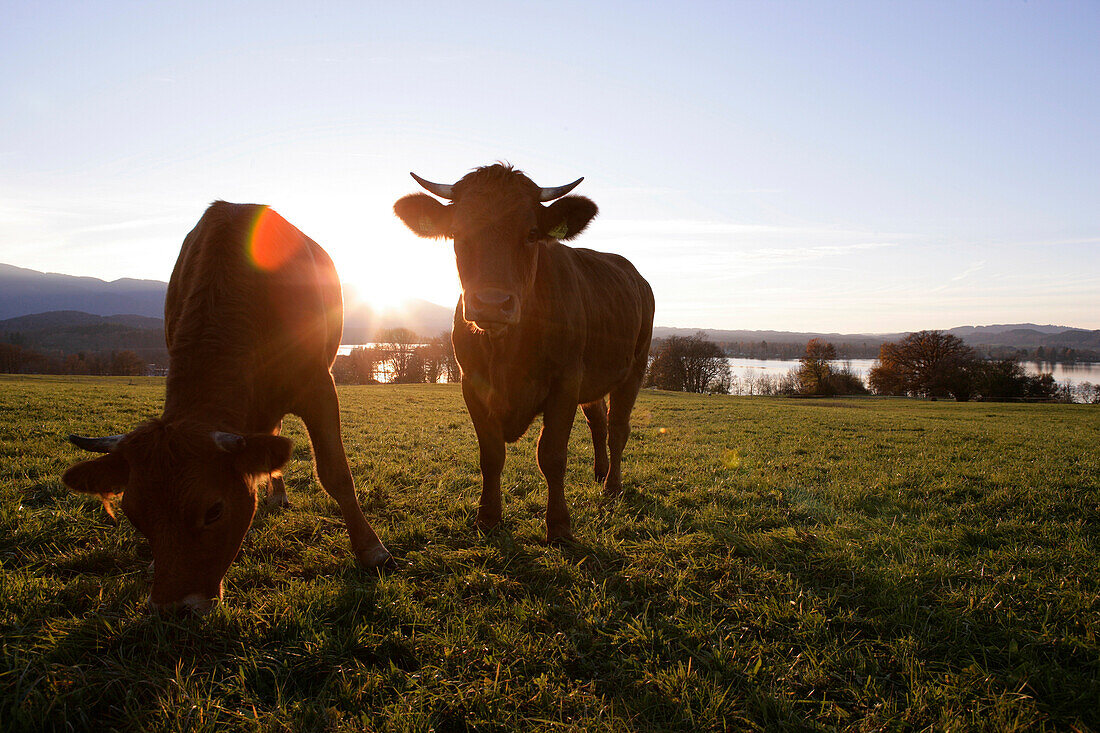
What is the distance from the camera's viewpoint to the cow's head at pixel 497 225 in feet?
11.8

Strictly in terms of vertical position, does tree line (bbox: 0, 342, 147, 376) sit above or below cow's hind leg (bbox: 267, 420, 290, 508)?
below

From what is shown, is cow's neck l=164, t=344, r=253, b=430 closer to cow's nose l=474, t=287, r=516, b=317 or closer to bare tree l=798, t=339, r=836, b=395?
cow's nose l=474, t=287, r=516, b=317

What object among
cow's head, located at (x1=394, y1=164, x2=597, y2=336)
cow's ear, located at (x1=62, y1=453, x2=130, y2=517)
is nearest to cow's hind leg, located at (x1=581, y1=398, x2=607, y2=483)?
cow's head, located at (x1=394, y1=164, x2=597, y2=336)

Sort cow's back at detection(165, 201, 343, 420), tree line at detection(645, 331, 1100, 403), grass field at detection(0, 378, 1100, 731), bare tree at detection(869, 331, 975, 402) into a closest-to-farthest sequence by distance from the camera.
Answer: grass field at detection(0, 378, 1100, 731)
cow's back at detection(165, 201, 343, 420)
tree line at detection(645, 331, 1100, 403)
bare tree at detection(869, 331, 975, 402)

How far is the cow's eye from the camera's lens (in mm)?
2812

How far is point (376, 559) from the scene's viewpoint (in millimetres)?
3840

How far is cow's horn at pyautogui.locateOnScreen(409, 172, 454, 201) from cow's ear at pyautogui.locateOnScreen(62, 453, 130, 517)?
9.31ft

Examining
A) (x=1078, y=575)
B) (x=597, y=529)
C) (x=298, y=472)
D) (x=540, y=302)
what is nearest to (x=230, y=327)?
(x=540, y=302)

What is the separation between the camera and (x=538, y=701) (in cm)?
244

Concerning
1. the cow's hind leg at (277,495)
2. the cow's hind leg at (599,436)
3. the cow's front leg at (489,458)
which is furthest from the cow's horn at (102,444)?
the cow's hind leg at (599,436)

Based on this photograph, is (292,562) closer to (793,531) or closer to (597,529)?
(597,529)

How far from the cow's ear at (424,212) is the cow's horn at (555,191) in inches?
32.3

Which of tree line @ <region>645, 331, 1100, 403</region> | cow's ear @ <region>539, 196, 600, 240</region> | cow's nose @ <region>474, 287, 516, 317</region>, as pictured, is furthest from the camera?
tree line @ <region>645, 331, 1100, 403</region>

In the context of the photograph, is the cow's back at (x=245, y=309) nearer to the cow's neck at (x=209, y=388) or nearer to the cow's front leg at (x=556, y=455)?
the cow's neck at (x=209, y=388)
